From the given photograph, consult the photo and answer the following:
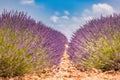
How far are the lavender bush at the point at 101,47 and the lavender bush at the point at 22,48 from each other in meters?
0.74

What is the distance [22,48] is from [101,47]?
6.31 ft

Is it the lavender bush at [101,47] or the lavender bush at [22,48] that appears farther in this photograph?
the lavender bush at [101,47]

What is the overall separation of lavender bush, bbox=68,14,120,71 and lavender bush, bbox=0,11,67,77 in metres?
0.74

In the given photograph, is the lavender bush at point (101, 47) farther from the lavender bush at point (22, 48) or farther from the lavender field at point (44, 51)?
the lavender bush at point (22, 48)

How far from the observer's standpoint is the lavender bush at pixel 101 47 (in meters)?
6.79

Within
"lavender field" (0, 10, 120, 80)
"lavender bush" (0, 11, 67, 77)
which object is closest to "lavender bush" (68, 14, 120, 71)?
"lavender field" (0, 10, 120, 80)

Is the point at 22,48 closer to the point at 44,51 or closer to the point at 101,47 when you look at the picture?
the point at 44,51

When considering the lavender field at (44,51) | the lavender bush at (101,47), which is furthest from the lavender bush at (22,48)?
the lavender bush at (101,47)

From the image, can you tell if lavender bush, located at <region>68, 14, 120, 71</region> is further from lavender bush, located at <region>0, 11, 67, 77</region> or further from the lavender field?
lavender bush, located at <region>0, 11, 67, 77</region>

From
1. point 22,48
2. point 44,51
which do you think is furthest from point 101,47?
point 22,48

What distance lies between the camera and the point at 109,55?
6848 millimetres

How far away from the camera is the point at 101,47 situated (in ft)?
23.4

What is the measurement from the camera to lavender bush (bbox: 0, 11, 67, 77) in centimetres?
593

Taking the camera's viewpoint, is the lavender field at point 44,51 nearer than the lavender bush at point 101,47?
Yes
